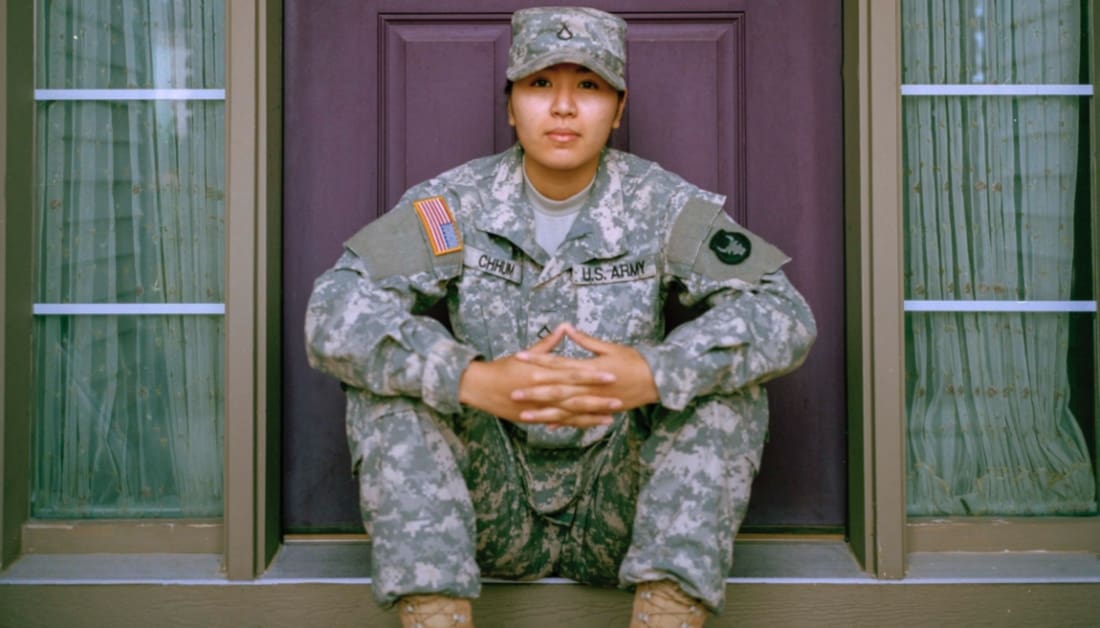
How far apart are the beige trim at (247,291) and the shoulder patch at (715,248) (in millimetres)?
903

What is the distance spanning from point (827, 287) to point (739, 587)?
2.49 ft

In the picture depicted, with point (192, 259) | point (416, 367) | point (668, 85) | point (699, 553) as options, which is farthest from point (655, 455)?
point (192, 259)

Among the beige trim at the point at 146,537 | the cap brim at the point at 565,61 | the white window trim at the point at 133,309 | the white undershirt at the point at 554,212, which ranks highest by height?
the cap brim at the point at 565,61

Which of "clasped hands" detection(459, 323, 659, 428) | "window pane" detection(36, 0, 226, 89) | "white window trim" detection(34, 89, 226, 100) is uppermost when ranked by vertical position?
"window pane" detection(36, 0, 226, 89)

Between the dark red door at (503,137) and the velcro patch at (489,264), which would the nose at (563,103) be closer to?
the velcro patch at (489,264)

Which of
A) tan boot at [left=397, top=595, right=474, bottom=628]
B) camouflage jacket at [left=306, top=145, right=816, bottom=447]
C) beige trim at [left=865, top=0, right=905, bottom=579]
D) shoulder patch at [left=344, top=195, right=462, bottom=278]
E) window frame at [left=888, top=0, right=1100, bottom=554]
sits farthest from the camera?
window frame at [left=888, top=0, right=1100, bottom=554]

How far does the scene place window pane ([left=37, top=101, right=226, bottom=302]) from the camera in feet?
7.82

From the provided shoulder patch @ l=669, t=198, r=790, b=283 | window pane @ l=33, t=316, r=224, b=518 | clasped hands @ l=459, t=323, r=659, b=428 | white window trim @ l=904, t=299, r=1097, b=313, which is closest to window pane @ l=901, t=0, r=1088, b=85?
white window trim @ l=904, t=299, r=1097, b=313

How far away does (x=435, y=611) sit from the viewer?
1709 mm

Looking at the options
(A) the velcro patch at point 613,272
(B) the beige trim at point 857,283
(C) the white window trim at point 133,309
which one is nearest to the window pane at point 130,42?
(C) the white window trim at point 133,309

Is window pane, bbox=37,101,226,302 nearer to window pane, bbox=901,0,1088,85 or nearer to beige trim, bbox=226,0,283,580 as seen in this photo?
beige trim, bbox=226,0,283,580

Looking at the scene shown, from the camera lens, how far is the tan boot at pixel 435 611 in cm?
171

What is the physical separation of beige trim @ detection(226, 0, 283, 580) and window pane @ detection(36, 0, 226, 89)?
167 mm

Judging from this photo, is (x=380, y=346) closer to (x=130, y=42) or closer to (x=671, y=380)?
(x=671, y=380)
